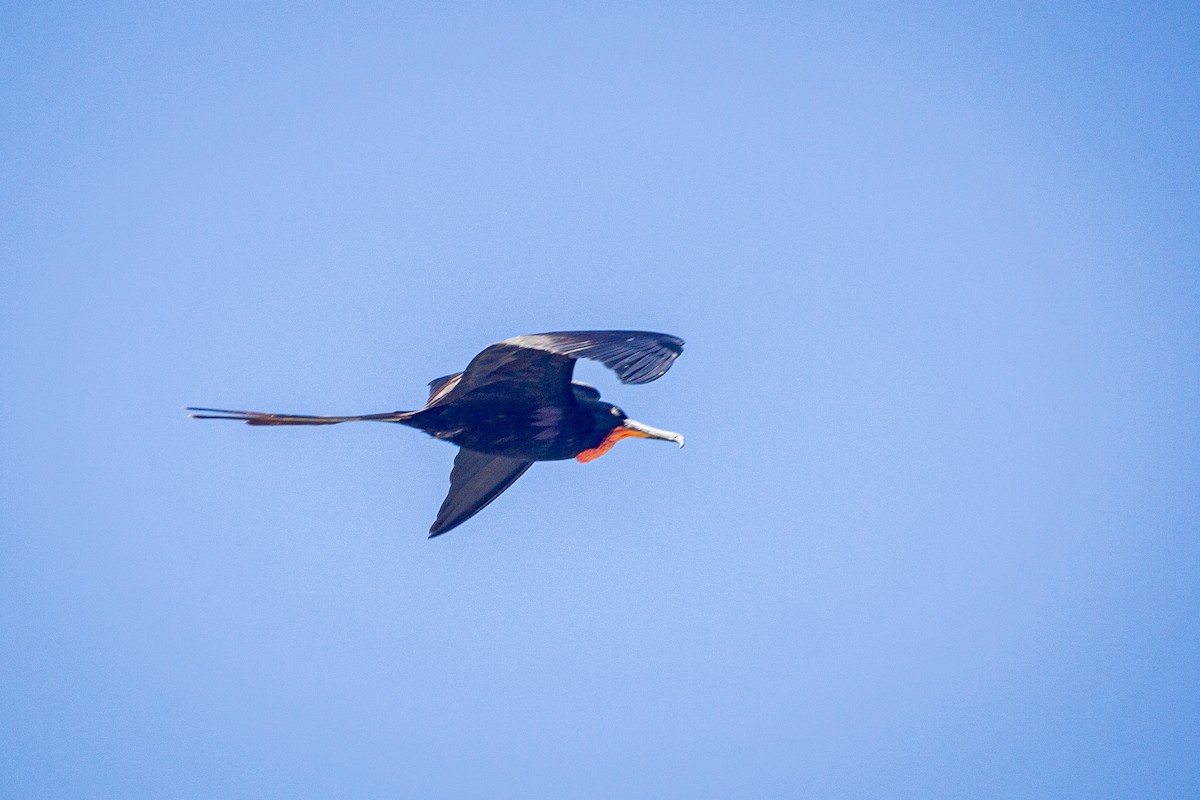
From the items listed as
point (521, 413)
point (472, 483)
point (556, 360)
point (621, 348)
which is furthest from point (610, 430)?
point (621, 348)

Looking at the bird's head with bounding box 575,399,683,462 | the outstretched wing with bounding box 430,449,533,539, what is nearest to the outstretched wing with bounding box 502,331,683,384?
the bird's head with bounding box 575,399,683,462

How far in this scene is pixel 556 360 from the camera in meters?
7.21

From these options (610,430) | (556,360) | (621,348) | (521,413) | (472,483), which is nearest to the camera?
(621,348)

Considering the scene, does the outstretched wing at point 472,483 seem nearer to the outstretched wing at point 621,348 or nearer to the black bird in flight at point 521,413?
the black bird in flight at point 521,413

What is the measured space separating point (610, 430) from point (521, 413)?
0.74m

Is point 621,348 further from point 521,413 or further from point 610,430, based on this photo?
point 610,430

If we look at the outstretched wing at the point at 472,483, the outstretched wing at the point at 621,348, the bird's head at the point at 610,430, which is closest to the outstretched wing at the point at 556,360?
the outstretched wing at the point at 621,348

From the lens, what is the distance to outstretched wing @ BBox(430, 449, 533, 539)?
8617mm

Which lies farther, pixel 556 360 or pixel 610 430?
pixel 610 430

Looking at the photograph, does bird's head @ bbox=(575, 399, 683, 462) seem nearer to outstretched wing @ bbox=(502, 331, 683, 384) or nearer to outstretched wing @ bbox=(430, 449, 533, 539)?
outstretched wing @ bbox=(430, 449, 533, 539)

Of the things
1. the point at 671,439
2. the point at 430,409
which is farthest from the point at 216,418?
the point at 671,439

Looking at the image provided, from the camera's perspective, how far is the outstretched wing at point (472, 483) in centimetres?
862

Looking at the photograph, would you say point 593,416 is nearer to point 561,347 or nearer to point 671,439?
point 671,439

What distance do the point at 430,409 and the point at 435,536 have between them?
1.52 meters
